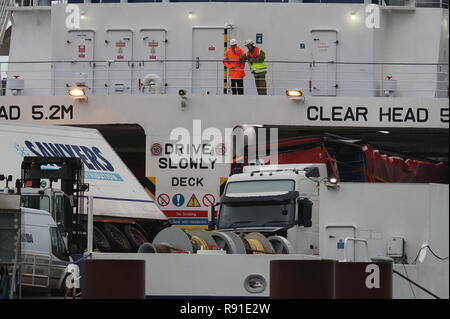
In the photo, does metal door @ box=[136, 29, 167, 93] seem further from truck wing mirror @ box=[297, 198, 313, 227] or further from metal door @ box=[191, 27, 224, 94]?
truck wing mirror @ box=[297, 198, 313, 227]

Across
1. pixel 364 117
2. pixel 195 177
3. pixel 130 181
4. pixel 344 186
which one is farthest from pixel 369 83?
pixel 344 186

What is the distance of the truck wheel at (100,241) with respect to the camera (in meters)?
23.5

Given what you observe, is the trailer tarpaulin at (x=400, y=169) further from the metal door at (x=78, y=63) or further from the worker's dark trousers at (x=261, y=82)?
the metal door at (x=78, y=63)

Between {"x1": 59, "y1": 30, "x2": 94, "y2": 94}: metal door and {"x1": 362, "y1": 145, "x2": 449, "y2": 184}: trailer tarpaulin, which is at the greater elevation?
{"x1": 59, "y1": 30, "x2": 94, "y2": 94}: metal door

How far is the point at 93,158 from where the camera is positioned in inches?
977

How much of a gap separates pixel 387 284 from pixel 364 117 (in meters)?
15.5

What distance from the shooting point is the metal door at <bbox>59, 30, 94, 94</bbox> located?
29000 mm

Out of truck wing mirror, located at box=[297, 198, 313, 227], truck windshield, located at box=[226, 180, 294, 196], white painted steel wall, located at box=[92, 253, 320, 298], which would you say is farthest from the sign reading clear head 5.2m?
white painted steel wall, located at box=[92, 253, 320, 298]

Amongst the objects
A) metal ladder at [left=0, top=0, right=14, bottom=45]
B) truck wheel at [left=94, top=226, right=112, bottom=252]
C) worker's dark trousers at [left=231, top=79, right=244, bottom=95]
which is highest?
metal ladder at [left=0, top=0, right=14, bottom=45]

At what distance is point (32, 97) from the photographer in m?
27.4

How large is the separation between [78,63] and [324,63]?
5.92 m

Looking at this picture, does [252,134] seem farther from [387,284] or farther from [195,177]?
[387,284]

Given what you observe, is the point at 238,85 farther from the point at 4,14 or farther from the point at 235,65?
the point at 4,14

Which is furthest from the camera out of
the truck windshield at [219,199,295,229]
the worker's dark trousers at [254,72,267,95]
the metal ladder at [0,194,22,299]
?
the worker's dark trousers at [254,72,267,95]
